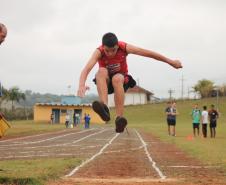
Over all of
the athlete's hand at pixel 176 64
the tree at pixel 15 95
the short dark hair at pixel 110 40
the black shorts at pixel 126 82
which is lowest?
the black shorts at pixel 126 82

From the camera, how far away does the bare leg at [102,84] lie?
944cm

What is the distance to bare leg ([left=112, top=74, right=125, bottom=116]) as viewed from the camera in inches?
372

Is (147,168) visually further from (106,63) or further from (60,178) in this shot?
(106,63)

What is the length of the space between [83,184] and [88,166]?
12.5 ft

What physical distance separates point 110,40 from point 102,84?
845 mm

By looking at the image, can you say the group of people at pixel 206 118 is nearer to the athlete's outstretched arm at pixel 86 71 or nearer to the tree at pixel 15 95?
the athlete's outstretched arm at pixel 86 71

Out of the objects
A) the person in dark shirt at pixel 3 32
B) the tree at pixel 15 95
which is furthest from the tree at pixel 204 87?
the person in dark shirt at pixel 3 32

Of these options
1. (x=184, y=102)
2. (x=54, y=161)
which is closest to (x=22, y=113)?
(x=184, y=102)

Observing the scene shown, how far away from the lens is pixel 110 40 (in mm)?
9000

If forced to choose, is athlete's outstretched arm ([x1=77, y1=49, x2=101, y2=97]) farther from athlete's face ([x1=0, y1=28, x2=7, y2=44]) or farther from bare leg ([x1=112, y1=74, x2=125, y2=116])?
athlete's face ([x1=0, y1=28, x2=7, y2=44])

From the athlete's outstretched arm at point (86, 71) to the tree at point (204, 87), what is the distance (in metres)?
111

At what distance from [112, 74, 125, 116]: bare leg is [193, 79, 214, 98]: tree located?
111 m

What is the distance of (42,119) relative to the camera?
271ft

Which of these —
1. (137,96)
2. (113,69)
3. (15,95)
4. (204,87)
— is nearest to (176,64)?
(113,69)
